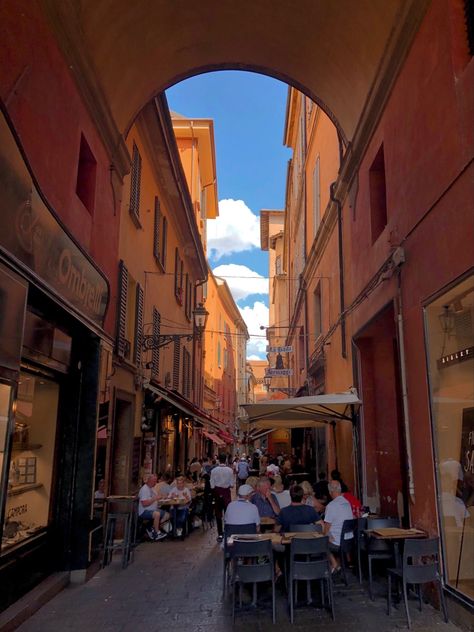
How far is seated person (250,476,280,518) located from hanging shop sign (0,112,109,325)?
12.5 ft

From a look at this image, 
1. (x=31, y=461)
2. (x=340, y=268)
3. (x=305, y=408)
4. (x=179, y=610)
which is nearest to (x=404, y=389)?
(x=305, y=408)

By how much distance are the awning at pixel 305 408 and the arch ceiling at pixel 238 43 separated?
5053 mm

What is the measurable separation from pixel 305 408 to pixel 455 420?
4416 millimetres

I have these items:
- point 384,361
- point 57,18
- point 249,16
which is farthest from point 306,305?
point 57,18

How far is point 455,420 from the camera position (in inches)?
237

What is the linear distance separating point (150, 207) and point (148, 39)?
514 cm

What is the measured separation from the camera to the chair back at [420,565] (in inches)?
218

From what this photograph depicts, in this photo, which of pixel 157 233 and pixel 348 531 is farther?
pixel 157 233

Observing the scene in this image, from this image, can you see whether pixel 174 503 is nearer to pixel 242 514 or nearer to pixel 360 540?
pixel 242 514

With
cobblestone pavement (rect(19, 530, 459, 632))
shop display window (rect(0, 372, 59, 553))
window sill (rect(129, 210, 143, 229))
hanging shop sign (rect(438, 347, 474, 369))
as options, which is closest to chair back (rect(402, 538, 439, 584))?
cobblestone pavement (rect(19, 530, 459, 632))

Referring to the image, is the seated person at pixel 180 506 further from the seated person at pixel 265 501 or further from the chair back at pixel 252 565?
the chair back at pixel 252 565

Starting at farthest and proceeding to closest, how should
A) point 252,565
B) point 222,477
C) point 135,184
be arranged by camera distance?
point 135,184, point 222,477, point 252,565

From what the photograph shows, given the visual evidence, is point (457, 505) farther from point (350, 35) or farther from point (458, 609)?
point (350, 35)

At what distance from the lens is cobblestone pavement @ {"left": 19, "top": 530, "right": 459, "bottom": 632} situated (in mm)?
5543
